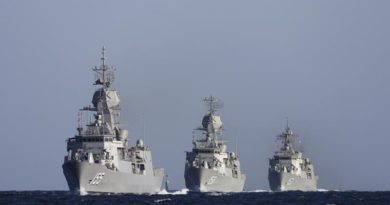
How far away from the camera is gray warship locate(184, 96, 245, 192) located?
169625mm

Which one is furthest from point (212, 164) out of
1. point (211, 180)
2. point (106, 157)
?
point (106, 157)

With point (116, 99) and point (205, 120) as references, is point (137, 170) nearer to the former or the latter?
point (116, 99)

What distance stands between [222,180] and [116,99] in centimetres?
3791

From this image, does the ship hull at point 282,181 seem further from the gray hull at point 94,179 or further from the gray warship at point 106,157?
the gray hull at point 94,179

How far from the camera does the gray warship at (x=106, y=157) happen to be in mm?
126625

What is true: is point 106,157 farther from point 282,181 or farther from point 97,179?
point 282,181

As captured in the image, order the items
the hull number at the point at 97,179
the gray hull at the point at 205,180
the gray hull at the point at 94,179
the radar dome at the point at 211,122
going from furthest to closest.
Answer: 1. the radar dome at the point at 211,122
2. the gray hull at the point at 205,180
3. the hull number at the point at 97,179
4. the gray hull at the point at 94,179

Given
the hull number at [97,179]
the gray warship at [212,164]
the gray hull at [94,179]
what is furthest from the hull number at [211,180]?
the hull number at [97,179]

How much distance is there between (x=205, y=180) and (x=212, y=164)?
5285 mm

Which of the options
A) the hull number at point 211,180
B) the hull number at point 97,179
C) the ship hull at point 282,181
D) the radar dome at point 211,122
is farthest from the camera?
the ship hull at point 282,181

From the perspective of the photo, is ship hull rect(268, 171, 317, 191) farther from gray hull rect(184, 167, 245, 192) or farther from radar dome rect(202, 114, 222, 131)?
gray hull rect(184, 167, 245, 192)

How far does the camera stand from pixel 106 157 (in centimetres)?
13000

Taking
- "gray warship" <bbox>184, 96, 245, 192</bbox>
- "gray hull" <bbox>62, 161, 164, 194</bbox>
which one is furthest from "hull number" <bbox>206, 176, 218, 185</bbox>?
"gray hull" <bbox>62, 161, 164, 194</bbox>

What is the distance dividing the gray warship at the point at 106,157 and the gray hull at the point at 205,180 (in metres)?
21.9
